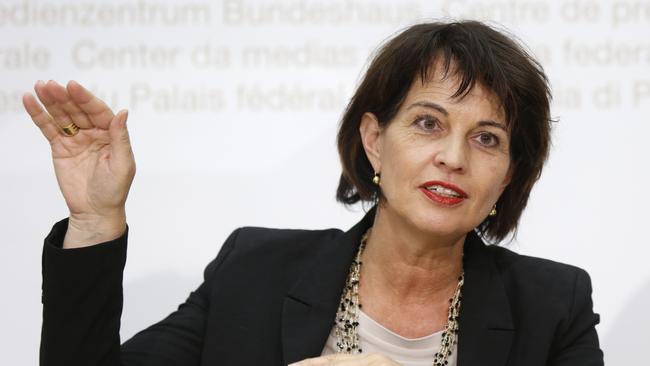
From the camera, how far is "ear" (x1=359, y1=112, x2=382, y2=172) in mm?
2445

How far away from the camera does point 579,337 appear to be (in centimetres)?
236

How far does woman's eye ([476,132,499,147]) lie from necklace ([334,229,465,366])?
37cm

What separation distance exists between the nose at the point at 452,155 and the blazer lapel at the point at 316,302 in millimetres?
387

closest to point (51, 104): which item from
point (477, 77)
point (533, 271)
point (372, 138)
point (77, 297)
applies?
point (77, 297)

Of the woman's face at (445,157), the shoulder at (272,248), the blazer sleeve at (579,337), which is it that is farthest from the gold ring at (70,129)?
the blazer sleeve at (579,337)

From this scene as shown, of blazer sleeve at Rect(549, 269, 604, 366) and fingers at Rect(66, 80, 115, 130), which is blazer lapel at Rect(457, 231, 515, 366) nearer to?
blazer sleeve at Rect(549, 269, 604, 366)

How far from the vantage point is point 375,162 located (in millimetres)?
2461

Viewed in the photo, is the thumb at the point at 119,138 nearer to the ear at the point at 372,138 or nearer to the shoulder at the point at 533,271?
the ear at the point at 372,138

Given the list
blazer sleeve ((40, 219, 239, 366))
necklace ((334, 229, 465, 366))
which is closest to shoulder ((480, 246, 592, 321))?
necklace ((334, 229, 465, 366))

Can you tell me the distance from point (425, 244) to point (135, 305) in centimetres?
133

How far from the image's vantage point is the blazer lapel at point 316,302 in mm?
2248

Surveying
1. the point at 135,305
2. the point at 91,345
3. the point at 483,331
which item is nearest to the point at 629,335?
the point at 483,331

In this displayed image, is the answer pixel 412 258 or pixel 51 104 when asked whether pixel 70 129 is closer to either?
pixel 51 104

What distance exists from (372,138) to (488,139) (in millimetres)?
326
